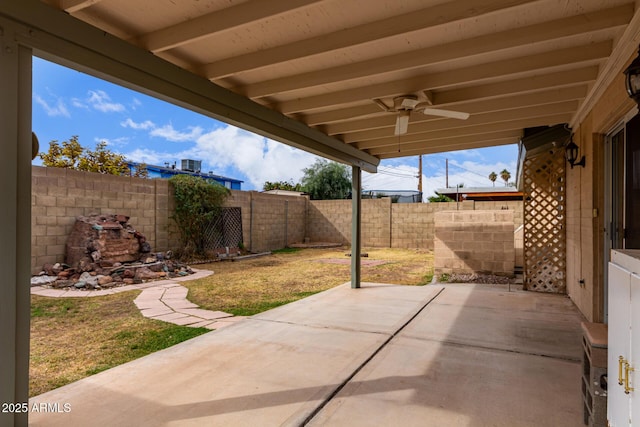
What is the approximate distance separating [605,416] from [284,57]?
305 centimetres

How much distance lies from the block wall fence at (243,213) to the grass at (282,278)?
159 centimetres

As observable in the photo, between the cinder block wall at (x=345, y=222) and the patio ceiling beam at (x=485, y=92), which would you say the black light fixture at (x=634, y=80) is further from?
the cinder block wall at (x=345, y=222)

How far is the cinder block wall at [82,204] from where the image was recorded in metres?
7.08

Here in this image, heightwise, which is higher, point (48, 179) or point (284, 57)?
point (284, 57)

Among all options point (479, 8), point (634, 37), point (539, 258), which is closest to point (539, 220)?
point (539, 258)

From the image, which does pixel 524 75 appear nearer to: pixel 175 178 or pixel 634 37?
pixel 634 37

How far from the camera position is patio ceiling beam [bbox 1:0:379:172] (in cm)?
196

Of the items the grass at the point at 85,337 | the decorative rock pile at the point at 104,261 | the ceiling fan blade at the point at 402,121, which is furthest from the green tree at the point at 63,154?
the ceiling fan blade at the point at 402,121

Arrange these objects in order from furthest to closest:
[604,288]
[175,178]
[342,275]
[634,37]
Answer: [175,178] → [342,275] → [604,288] → [634,37]

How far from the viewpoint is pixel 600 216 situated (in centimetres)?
405

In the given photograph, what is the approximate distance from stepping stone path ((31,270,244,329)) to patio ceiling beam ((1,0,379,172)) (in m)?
2.50

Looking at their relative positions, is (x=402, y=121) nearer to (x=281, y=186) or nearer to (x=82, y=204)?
(x=82, y=204)

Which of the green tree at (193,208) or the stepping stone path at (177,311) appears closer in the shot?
the stepping stone path at (177,311)

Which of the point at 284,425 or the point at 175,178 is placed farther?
the point at 175,178
